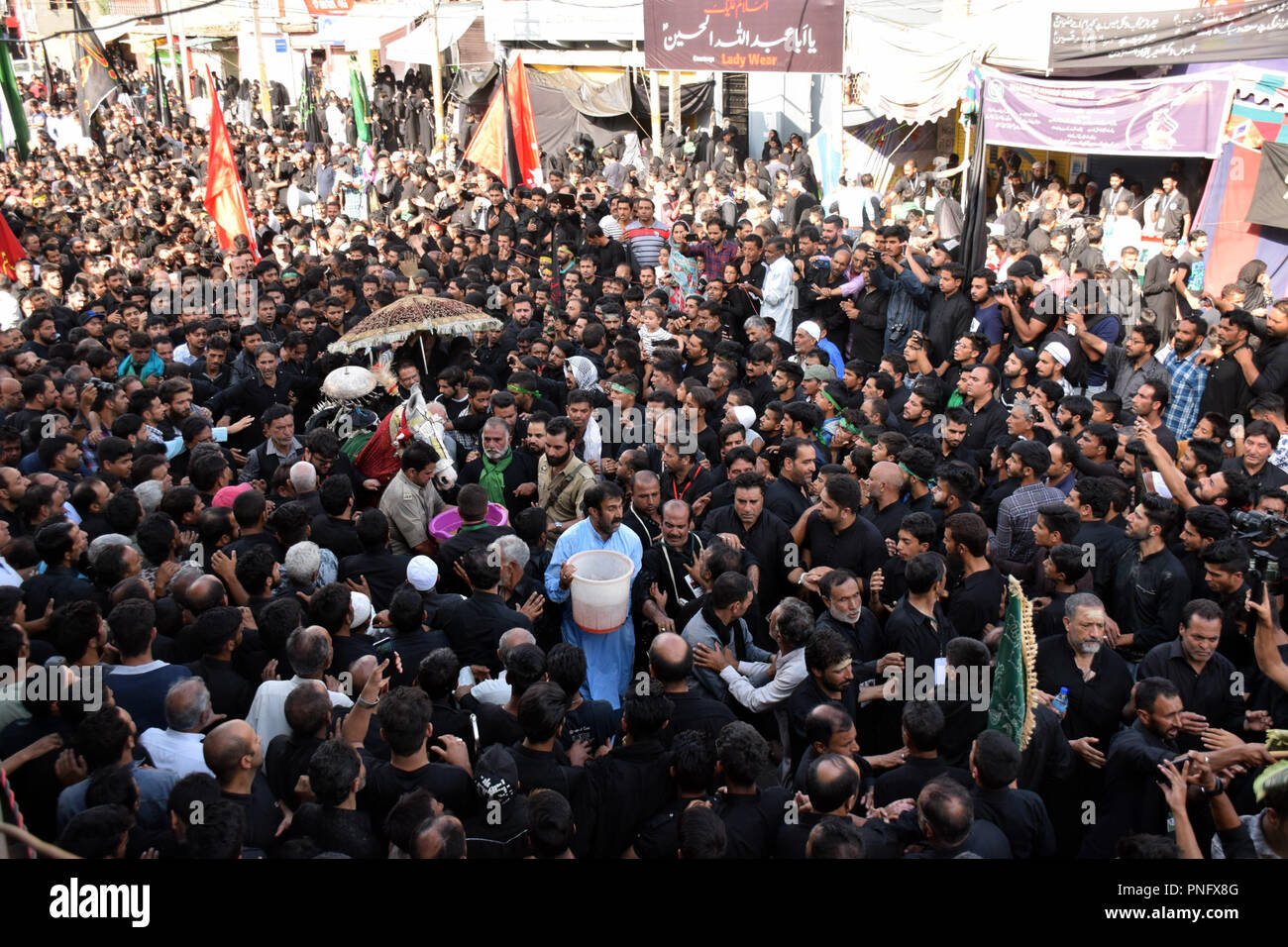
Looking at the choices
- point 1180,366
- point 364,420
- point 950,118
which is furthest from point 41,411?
point 950,118

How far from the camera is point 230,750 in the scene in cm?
360

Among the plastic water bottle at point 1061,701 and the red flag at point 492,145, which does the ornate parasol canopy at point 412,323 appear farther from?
the red flag at point 492,145

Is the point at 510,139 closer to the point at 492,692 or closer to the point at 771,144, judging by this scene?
the point at 771,144

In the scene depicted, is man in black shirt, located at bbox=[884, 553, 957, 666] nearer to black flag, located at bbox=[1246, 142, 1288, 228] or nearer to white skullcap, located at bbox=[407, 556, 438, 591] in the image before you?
white skullcap, located at bbox=[407, 556, 438, 591]

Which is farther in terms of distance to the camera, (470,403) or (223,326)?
(223,326)

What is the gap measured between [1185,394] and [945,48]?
798 cm

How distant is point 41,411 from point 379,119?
1870 cm

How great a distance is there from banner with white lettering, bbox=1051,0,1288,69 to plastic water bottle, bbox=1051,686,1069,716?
29.2ft

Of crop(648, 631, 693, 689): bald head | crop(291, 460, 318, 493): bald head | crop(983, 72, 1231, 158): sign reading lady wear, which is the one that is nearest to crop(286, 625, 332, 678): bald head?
crop(648, 631, 693, 689): bald head

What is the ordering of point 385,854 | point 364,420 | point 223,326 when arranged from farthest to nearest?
point 223,326, point 364,420, point 385,854

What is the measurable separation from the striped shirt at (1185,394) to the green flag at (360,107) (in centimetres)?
2160

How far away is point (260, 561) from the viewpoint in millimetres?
4820

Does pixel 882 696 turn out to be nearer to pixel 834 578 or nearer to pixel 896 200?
pixel 834 578

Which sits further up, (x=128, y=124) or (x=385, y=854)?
(x=385, y=854)
